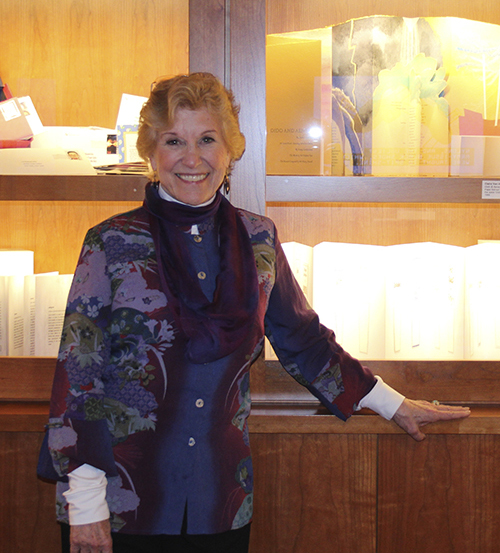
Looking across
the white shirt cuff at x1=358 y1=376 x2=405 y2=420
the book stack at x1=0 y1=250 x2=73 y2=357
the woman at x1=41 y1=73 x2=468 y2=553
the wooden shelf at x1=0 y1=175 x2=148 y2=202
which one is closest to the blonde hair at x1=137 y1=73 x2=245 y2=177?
the woman at x1=41 y1=73 x2=468 y2=553

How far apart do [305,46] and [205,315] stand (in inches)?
32.4

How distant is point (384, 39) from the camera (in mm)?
1463

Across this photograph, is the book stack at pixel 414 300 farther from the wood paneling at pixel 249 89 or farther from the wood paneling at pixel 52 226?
the wood paneling at pixel 52 226

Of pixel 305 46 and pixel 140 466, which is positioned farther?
pixel 305 46

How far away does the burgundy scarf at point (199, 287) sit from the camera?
1095 mm

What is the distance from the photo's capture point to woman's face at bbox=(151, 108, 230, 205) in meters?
1.19

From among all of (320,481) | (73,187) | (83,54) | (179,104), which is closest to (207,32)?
(179,104)

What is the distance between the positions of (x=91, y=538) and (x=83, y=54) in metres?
1.29

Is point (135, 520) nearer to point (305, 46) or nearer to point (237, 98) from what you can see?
point (237, 98)

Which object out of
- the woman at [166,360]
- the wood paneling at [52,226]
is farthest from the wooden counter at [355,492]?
the wood paneling at [52,226]

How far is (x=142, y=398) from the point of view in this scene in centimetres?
110

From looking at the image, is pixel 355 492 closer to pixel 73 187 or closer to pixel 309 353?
pixel 309 353

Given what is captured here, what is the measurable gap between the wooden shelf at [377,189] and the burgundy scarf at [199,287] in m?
0.30

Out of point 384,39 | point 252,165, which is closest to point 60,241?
point 252,165
